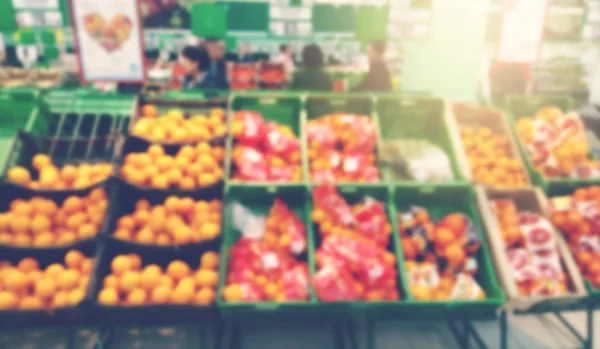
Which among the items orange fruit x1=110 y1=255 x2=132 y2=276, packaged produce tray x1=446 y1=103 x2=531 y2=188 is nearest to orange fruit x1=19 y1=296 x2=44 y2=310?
orange fruit x1=110 y1=255 x2=132 y2=276

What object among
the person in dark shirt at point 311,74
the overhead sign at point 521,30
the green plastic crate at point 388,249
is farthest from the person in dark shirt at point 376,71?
the green plastic crate at point 388,249

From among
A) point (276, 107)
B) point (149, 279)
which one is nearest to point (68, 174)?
point (149, 279)

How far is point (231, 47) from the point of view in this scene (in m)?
7.73

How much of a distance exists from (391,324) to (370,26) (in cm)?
262

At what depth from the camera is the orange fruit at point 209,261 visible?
2707 millimetres

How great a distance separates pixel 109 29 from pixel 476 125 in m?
2.91

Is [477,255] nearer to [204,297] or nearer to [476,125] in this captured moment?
[476,125]

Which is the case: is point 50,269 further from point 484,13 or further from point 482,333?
point 484,13

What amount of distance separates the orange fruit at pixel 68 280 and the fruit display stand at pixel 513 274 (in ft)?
7.51

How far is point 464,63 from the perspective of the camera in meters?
4.88

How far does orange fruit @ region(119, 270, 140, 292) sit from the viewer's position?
98.7 inches

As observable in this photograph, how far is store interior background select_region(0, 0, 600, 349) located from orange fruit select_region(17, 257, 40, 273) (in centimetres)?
111

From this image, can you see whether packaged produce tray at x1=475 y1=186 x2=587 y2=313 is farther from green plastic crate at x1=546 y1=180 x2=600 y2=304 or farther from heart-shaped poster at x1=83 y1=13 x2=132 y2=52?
heart-shaped poster at x1=83 y1=13 x2=132 y2=52

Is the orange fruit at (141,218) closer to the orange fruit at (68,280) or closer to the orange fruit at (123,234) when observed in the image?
the orange fruit at (123,234)
